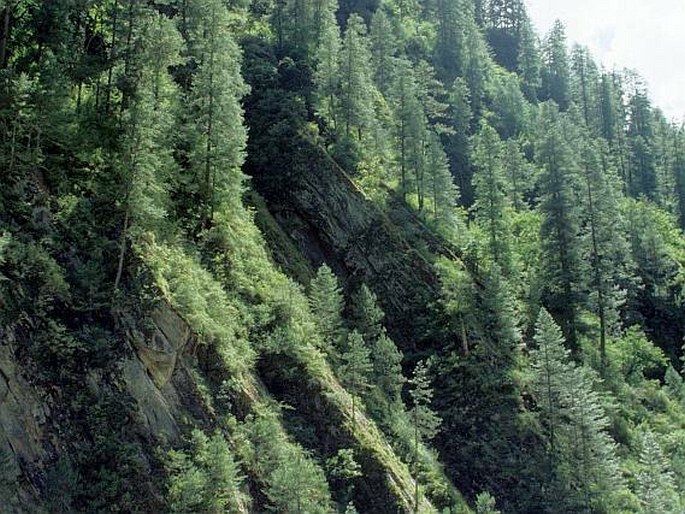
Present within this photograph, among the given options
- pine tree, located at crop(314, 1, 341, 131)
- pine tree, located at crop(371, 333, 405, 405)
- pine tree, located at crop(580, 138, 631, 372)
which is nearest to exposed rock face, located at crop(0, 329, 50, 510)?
pine tree, located at crop(371, 333, 405, 405)

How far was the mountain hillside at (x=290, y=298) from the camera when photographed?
23.5m

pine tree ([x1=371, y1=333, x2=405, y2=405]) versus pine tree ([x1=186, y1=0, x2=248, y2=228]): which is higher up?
pine tree ([x1=186, y1=0, x2=248, y2=228])

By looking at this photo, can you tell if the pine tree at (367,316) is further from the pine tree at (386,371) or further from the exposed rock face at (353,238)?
the exposed rock face at (353,238)

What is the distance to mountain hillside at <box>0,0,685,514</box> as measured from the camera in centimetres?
2347

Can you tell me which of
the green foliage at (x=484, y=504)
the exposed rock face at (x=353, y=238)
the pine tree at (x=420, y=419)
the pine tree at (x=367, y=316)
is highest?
the exposed rock face at (x=353, y=238)

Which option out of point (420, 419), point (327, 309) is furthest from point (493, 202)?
point (420, 419)

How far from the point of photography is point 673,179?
7794 cm

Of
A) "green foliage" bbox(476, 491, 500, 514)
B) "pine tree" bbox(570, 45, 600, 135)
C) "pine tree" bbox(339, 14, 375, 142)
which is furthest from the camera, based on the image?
"pine tree" bbox(570, 45, 600, 135)

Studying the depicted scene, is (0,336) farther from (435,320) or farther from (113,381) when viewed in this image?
(435,320)

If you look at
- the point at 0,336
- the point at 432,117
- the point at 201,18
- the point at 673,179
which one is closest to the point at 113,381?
the point at 0,336

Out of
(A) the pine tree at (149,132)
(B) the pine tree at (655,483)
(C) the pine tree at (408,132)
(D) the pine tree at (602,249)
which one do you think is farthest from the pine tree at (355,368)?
(C) the pine tree at (408,132)

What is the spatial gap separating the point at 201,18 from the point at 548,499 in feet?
104

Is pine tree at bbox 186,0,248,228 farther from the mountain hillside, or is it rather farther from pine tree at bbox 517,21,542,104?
pine tree at bbox 517,21,542,104

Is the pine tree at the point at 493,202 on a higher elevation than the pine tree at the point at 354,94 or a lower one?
lower
